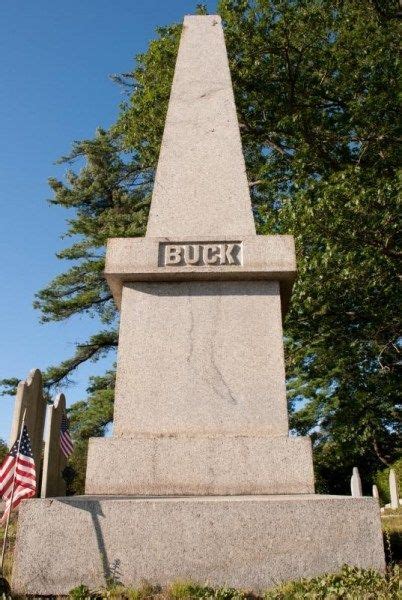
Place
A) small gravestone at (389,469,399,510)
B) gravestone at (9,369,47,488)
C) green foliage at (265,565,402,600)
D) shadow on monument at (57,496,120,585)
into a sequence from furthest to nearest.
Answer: small gravestone at (389,469,399,510)
gravestone at (9,369,47,488)
shadow on monument at (57,496,120,585)
green foliage at (265,565,402,600)

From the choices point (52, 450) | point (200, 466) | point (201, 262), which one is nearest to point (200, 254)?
point (201, 262)

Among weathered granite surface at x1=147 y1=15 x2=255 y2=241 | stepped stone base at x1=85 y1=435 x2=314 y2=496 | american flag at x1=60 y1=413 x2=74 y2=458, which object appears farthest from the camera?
american flag at x1=60 y1=413 x2=74 y2=458

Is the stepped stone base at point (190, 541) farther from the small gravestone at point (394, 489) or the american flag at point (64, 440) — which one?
the small gravestone at point (394, 489)

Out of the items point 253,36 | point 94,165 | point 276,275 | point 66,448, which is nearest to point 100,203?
point 94,165

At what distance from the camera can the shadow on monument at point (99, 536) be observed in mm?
3342

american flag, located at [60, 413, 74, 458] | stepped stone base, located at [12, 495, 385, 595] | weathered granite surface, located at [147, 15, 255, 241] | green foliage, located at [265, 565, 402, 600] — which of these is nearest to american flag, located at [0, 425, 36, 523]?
stepped stone base, located at [12, 495, 385, 595]

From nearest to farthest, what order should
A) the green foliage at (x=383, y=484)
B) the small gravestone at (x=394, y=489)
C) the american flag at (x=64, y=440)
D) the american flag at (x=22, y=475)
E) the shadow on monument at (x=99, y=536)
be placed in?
the shadow on monument at (x=99, y=536) < the american flag at (x=22, y=475) < the american flag at (x=64, y=440) < the small gravestone at (x=394, y=489) < the green foliage at (x=383, y=484)

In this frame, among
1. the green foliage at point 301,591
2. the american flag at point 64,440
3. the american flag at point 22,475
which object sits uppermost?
the american flag at point 64,440

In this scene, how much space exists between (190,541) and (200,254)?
270 cm

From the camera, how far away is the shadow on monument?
3342 mm

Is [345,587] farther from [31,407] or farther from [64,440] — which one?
[64,440]

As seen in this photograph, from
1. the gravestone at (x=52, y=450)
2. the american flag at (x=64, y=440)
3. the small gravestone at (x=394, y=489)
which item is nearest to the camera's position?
the gravestone at (x=52, y=450)

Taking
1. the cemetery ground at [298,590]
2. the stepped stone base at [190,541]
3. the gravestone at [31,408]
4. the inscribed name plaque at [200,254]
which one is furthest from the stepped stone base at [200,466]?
the gravestone at [31,408]

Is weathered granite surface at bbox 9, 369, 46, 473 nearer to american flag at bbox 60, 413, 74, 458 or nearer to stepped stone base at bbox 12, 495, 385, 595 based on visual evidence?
american flag at bbox 60, 413, 74, 458
